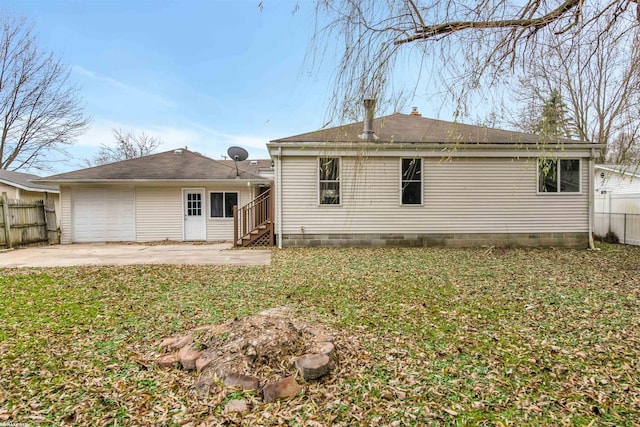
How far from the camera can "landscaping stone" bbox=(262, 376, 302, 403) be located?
207 cm

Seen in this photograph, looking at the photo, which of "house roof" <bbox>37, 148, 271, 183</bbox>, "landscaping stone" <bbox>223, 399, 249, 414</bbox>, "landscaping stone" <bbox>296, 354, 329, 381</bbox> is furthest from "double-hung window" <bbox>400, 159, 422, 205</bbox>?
"landscaping stone" <bbox>223, 399, 249, 414</bbox>

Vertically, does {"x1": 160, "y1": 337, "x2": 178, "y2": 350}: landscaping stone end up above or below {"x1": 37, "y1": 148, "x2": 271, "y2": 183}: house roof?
below

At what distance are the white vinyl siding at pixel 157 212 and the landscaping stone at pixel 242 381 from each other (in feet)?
33.2

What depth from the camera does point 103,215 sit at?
439 inches

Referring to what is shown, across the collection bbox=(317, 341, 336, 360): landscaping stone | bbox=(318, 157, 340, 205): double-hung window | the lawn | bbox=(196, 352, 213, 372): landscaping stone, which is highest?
bbox=(318, 157, 340, 205): double-hung window

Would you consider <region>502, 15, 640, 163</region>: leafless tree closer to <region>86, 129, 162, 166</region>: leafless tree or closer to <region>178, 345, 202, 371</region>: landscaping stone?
<region>178, 345, 202, 371</region>: landscaping stone

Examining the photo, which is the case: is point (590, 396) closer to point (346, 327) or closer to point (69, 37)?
point (346, 327)

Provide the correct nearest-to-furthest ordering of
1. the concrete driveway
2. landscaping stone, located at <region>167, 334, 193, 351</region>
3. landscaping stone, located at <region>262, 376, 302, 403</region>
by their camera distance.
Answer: landscaping stone, located at <region>262, 376, 302, 403</region> → landscaping stone, located at <region>167, 334, 193, 351</region> → the concrete driveway

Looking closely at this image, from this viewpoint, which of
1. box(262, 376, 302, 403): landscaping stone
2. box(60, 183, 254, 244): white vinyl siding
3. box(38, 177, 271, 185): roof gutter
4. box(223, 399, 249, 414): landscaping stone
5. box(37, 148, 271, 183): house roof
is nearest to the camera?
box(223, 399, 249, 414): landscaping stone

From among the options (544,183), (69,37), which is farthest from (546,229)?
(69,37)

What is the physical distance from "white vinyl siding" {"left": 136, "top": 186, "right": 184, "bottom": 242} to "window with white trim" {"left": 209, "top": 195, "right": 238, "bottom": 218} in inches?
43.7

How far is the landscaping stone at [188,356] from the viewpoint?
2420 mm

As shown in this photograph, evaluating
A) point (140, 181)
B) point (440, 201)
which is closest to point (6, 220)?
point (140, 181)

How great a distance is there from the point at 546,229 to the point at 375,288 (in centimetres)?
739
